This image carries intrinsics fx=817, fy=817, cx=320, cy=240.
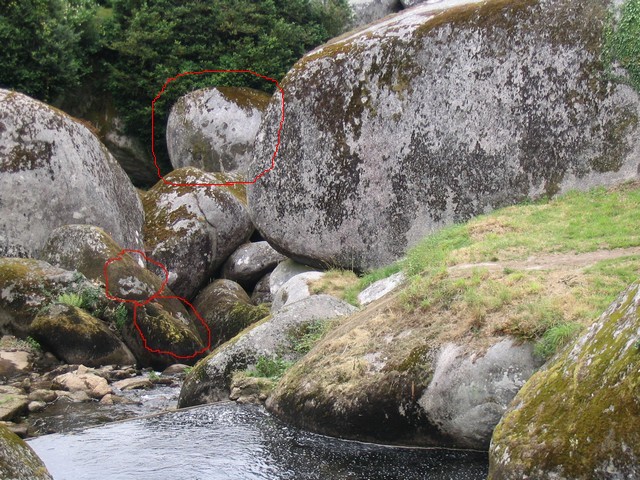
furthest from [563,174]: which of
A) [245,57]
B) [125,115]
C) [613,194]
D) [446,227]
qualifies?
[125,115]

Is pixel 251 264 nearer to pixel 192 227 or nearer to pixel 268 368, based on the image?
pixel 192 227

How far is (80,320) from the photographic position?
14141 millimetres

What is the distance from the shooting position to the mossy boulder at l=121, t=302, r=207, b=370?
48.9 ft

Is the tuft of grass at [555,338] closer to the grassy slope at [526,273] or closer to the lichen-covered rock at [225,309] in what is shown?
the grassy slope at [526,273]

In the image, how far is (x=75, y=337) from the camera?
13.9m

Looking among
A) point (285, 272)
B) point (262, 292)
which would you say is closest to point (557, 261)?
point (285, 272)

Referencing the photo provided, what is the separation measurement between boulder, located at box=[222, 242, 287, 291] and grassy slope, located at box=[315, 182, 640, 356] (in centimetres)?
684

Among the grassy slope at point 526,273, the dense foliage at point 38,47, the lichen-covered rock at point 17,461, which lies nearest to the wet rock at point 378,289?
the grassy slope at point 526,273

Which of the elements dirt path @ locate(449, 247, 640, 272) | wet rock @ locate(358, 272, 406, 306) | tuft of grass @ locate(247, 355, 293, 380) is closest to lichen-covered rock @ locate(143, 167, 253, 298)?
wet rock @ locate(358, 272, 406, 306)

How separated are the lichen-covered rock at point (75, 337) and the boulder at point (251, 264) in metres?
6.10

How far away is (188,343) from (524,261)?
761 centimetres

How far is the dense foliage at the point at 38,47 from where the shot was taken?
77.2ft

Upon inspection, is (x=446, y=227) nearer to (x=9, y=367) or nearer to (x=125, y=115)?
(x=9, y=367)

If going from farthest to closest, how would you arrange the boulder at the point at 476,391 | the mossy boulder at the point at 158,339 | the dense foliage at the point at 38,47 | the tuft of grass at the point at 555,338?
the dense foliage at the point at 38,47 → the mossy boulder at the point at 158,339 → the boulder at the point at 476,391 → the tuft of grass at the point at 555,338
